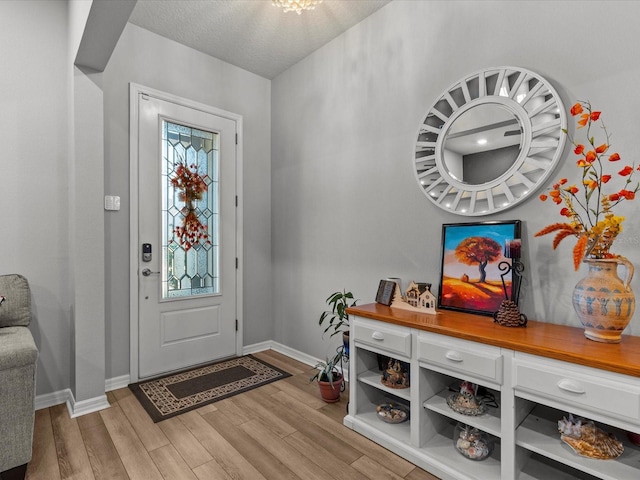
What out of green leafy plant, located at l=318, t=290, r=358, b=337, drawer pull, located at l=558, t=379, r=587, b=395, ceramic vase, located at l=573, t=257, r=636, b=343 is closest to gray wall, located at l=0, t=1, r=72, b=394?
green leafy plant, located at l=318, t=290, r=358, b=337

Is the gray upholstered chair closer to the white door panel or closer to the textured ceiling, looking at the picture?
the white door panel

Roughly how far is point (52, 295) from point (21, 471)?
1.24 metres

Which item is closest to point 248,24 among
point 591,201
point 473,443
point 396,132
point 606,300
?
point 396,132

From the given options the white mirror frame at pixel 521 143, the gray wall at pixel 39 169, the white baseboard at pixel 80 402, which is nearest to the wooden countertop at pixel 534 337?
the white mirror frame at pixel 521 143

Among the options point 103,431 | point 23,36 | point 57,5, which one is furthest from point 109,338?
point 57,5

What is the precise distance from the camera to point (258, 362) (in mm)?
3297

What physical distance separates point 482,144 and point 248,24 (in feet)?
6.92

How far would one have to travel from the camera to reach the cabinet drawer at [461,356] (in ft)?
5.08

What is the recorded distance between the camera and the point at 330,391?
2.49 m

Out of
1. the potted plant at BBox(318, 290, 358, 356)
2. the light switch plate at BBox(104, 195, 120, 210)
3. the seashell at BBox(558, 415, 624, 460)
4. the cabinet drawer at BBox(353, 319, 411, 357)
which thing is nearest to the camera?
the seashell at BBox(558, 415, 624, 460)

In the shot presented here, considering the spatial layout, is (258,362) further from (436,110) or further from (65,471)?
(436,110)

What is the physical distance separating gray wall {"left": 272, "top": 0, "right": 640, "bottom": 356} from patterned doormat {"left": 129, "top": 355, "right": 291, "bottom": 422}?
20.1 inches

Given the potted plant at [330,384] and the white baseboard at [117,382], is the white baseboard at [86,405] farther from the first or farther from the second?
the potted plant at [330,384]

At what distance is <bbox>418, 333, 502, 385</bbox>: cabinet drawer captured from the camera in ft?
5.08
